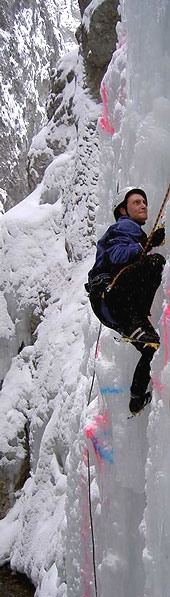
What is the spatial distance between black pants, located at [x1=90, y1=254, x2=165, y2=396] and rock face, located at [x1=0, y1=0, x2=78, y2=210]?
661 inches

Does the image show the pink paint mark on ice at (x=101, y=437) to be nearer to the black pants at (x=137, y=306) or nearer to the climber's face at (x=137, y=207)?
the black pants at (x=137, y=306)

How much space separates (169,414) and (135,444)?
0.73 meters

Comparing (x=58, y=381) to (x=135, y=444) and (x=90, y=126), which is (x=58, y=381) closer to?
(x=90, y=126)

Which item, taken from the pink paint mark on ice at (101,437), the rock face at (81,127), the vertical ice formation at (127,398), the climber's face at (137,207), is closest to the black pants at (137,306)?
the vertical ice formation at (127,398)

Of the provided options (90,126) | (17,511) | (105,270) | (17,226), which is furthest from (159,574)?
(17,226)

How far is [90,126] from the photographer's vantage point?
740 centimetres

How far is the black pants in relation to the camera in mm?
2475

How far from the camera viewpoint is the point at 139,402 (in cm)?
262

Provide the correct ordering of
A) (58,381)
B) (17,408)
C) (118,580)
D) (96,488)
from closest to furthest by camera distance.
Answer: (118,580), (96,488), (58,381), (17,408)

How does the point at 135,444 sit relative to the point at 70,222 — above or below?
below

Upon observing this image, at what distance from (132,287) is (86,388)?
2.11 m

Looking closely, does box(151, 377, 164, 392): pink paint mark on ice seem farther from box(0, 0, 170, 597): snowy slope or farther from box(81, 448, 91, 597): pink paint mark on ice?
box(81, 448, 91, 597): pink paint mark on ice

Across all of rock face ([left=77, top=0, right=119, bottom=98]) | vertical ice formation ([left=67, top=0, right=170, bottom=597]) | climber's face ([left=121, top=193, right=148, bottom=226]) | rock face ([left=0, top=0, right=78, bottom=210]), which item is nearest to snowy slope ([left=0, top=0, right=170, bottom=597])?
vertical ice formation ([left=67, top=0, right=170, bottom=597])

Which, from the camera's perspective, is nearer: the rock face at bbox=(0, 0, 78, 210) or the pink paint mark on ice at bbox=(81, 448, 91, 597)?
the pink paint mark on ice at bbox=(81, 448, 91, 597)
